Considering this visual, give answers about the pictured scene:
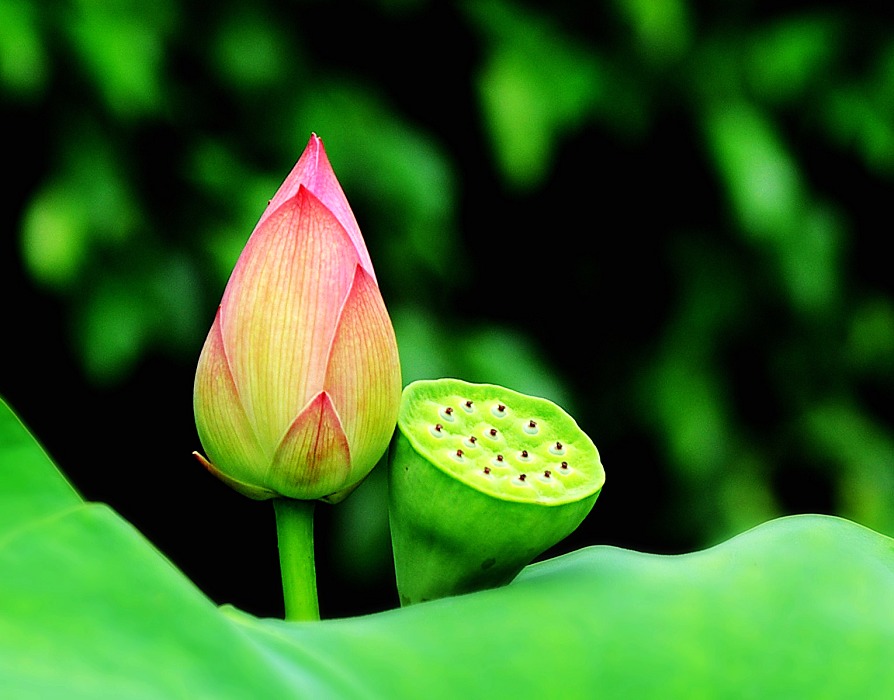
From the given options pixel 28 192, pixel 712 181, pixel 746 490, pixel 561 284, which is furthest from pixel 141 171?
pixel 746 490

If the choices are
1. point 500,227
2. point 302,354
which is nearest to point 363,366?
point 302,354

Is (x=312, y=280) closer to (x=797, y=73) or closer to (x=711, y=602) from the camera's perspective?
(x=711, y=602)

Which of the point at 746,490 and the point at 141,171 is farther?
the point at 746,490

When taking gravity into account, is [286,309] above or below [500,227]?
above

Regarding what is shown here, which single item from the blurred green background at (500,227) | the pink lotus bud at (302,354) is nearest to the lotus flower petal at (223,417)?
the pink lotus bud at (302,354)

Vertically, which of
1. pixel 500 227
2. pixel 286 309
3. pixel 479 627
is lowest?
pixel 500 227

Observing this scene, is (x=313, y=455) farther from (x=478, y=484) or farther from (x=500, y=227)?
(x=500, y=227)
